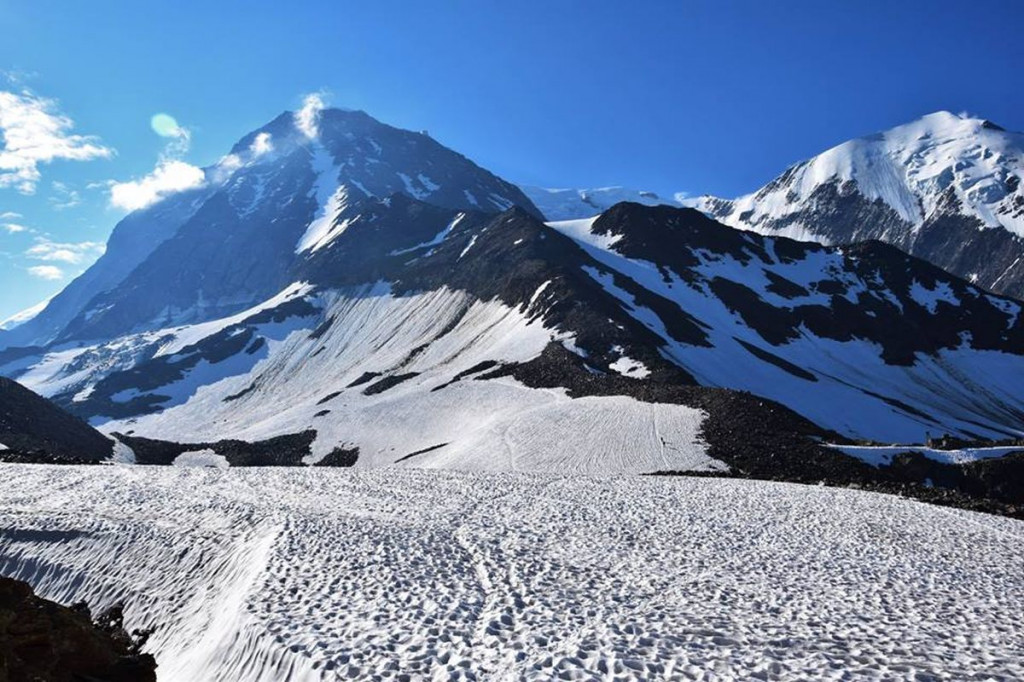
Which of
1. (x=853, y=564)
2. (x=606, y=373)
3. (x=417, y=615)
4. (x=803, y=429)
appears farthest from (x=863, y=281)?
(x=417, y=615)

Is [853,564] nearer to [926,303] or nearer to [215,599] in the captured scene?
[215,599]

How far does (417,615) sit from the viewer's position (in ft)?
47.9

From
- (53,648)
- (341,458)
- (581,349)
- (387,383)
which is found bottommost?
(53,648)

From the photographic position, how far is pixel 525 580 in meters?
17.2

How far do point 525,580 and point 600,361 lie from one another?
64208 mm

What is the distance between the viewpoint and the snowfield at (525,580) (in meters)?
12.8

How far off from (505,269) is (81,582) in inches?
4688

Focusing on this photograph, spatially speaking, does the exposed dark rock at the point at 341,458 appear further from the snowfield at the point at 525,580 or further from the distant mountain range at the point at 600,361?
the snowfield at the point at 525,580

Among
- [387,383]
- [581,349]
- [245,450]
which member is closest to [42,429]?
[245,450]

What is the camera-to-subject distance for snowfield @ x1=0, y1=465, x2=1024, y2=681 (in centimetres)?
1284

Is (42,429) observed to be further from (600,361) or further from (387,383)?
(600,361)

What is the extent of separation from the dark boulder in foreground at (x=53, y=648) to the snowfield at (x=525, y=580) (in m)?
1.51

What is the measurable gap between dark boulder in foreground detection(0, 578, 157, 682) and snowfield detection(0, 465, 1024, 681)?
151 centimetres

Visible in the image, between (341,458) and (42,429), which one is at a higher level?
(42,429)
